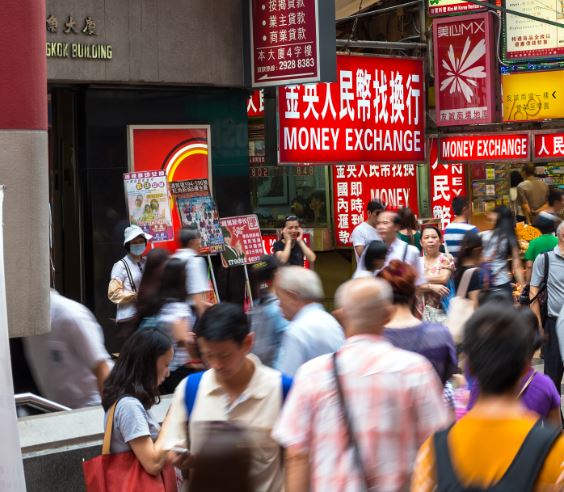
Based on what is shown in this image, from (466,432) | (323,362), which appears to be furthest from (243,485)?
(323,362)

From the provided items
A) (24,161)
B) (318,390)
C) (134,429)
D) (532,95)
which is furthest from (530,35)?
(318,390)

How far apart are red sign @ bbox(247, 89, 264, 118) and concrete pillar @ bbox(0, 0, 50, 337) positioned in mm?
9347

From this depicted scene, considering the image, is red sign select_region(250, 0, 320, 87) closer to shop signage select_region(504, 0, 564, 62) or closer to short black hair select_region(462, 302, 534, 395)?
shop signage select_region(504, 0, 564, 62)

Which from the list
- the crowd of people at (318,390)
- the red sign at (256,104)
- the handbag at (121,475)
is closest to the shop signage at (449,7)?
the red sign at (256,104)

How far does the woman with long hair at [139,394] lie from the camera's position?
5.35 m

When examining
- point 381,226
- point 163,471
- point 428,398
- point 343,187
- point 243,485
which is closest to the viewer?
point 243,485

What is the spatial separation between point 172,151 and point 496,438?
11710mm

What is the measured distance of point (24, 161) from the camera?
6656 millimetres

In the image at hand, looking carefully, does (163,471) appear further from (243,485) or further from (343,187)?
(343,187)

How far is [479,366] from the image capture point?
365 cm

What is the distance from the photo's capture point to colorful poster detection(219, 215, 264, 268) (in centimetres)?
1510

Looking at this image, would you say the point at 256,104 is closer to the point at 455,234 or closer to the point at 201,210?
the point at 201,210

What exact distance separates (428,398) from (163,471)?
149 cm

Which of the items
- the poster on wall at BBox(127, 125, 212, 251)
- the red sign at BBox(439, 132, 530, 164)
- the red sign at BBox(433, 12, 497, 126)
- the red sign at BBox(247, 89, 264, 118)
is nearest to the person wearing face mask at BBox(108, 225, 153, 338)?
the poster on wall at BBox(127, 125, 212, 251)
